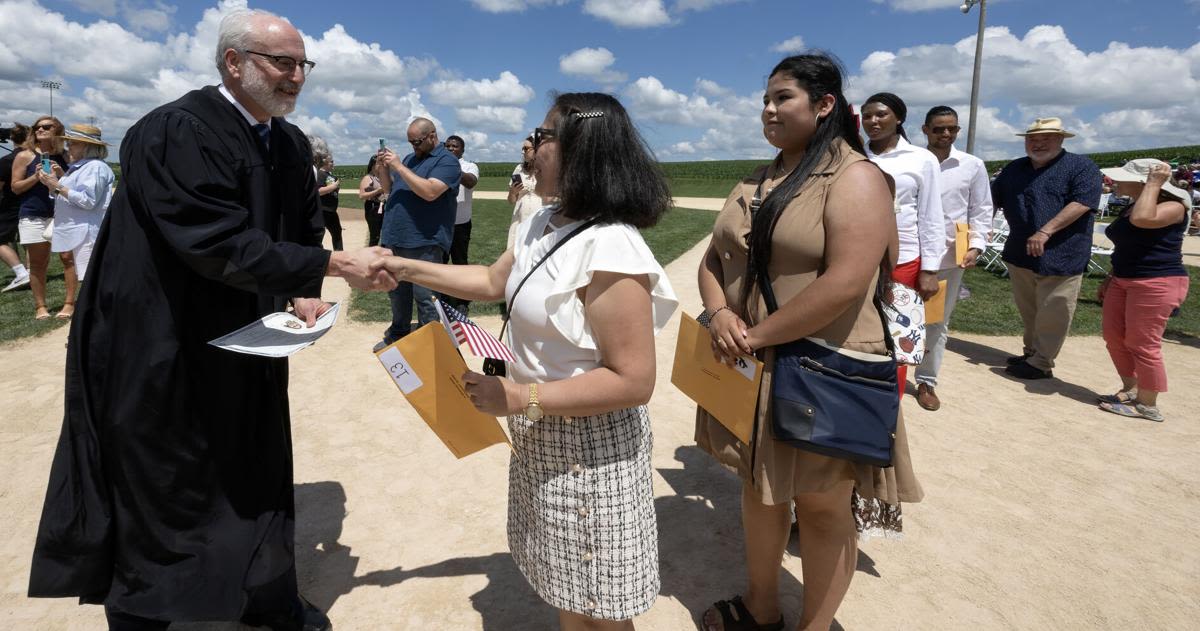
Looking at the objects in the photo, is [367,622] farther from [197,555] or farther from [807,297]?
[807,297]

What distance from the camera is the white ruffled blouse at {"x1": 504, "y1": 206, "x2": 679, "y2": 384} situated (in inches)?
67.7

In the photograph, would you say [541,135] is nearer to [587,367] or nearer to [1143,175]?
[587,367]

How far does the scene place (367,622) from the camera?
2.85 m

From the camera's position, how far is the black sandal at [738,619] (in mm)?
2740

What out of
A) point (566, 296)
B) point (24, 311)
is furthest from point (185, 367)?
point (24, 311)

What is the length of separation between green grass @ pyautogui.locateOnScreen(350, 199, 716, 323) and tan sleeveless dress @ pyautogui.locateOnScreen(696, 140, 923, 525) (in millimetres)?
3075

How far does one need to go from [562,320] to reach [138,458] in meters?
1.58

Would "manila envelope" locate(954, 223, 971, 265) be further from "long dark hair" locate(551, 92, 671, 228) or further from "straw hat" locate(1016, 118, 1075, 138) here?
"long dark hair" locate(551, 92, 671, 228)

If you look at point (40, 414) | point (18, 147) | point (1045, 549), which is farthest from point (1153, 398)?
point (18, 147)

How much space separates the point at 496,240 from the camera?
15.2 metres

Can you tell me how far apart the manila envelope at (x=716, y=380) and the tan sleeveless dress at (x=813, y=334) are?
2.3 inches

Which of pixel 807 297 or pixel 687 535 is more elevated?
pixel 807 297

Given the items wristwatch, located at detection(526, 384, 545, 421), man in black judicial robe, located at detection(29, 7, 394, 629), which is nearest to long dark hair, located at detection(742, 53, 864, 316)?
wristwatch, located at detection(526, 384, 545, 421)

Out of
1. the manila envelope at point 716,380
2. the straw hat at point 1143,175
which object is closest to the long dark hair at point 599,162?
the manila envelope at point 716,380
